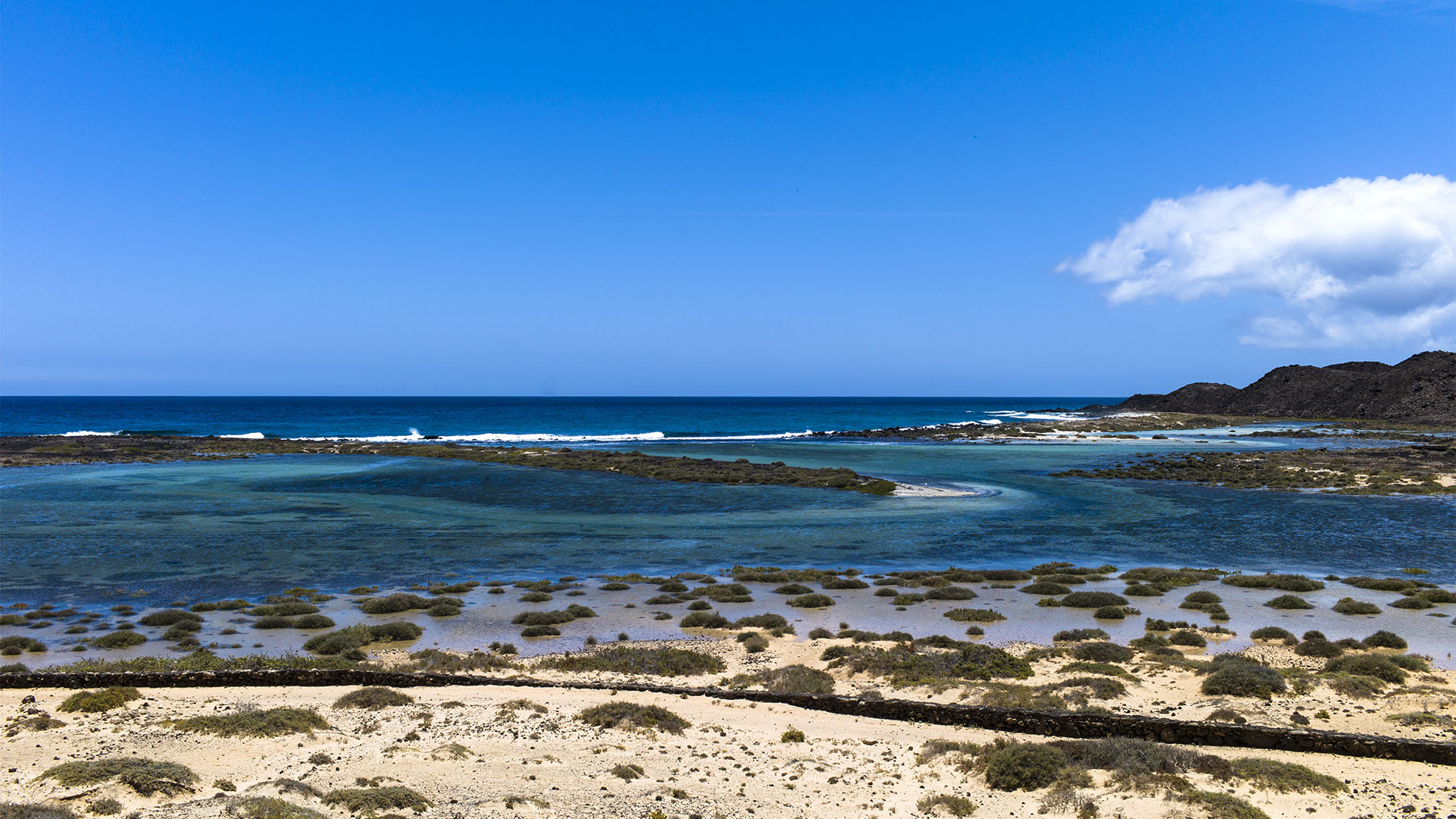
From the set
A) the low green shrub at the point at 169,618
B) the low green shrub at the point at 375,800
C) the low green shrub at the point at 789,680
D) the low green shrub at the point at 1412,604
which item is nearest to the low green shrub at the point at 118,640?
the low green shrub at the point at 169,618

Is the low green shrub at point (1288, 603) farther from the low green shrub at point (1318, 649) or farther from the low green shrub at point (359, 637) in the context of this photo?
the low green shrub at point (359, 637)

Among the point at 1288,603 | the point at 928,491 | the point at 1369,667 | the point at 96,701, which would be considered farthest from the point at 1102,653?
the point at 928,491

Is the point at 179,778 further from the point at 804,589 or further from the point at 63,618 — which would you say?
the point at 804,589

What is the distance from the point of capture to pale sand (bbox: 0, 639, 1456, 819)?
12.2 meters

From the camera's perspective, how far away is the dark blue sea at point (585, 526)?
111 feet

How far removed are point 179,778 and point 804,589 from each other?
19.9 metres

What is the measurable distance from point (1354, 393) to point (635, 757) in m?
189

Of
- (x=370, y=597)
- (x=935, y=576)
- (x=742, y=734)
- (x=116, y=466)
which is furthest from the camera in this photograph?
(x=116, y=466)

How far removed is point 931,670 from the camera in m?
19.1

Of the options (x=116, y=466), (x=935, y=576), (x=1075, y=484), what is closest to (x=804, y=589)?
(x=935, y=576)

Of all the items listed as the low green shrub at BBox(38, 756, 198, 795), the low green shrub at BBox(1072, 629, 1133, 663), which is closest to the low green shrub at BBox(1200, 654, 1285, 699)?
the low green shrub at BBox(1072, 629, 1133, 663)

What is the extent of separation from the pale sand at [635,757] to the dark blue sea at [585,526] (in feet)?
52.3

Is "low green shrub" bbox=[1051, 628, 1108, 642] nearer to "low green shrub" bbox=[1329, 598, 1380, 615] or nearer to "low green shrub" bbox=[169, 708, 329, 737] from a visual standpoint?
"low green shrub" bbox=[1329, 598, 1380, 615]

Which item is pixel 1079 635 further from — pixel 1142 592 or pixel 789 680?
pixel 789 680
